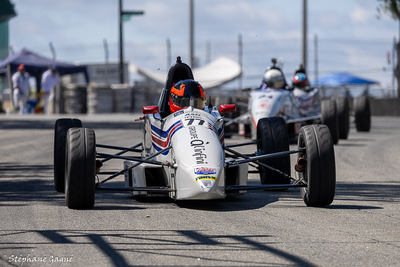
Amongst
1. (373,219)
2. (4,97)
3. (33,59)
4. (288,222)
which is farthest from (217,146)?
(4,97)

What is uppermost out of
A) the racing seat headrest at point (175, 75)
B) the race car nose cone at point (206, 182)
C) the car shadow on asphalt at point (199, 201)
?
the racing seat headrest at point (175, 75)

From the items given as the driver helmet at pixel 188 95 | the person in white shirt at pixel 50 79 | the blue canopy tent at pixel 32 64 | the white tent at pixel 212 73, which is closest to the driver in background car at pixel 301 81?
the driver helmet at pixel 188 95

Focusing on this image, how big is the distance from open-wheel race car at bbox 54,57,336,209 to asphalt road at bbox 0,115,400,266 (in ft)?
0.59

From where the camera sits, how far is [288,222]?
5.98 meters

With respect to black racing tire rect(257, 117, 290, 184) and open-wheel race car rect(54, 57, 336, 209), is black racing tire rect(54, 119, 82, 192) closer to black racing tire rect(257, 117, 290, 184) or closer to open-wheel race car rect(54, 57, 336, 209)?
open-wheel race car rect(54, 57, 336, 209)

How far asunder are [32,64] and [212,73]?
22.3 m

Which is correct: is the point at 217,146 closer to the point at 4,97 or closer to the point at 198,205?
the point at 198,205

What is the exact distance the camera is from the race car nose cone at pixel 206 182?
6.33 metres

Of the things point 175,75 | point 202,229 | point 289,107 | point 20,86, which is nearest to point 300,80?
point 289,107

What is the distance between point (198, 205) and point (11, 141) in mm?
9125

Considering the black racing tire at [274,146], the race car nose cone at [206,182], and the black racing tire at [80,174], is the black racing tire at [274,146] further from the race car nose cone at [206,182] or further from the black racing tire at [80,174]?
the black racing tire at [80,174]

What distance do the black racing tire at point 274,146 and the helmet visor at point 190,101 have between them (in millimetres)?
901

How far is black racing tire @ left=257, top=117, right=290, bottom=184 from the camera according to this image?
26.2 feet

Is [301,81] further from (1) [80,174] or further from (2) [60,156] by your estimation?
(1) [80,174]
